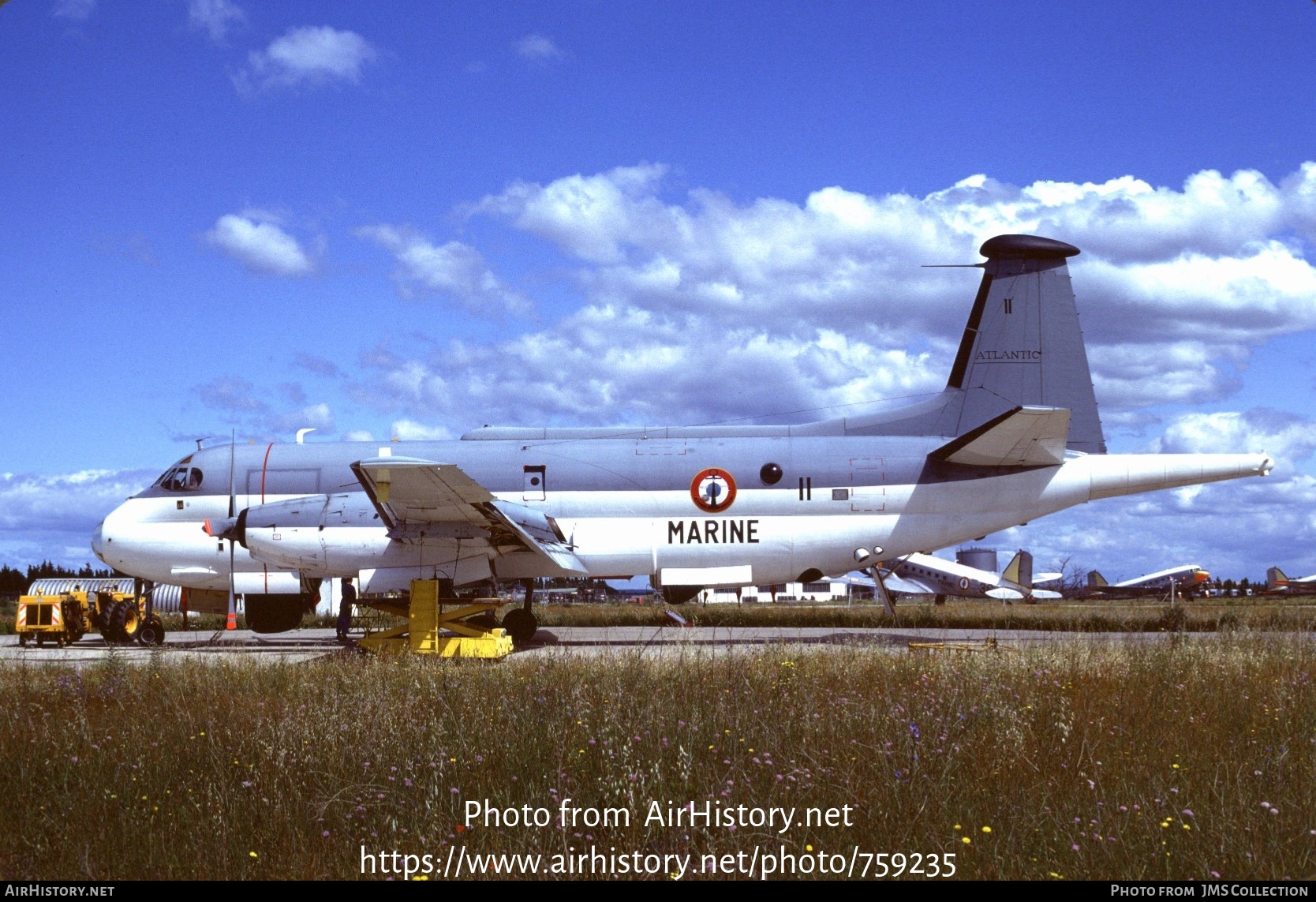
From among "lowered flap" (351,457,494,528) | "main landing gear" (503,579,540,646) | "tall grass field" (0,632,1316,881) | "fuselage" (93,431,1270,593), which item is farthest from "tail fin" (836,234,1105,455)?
"tall grass field" (0,632,1316,881)

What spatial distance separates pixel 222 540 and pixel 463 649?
835 cm

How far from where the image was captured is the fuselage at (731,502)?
66.7 feet

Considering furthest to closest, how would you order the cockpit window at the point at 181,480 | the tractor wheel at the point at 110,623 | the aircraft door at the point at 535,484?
the tractor wheel at the point at 110,623
the cockpit window at the point at 181,480
the aircraft door at the point at 535,484

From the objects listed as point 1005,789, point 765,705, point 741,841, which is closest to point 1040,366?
point 765,705

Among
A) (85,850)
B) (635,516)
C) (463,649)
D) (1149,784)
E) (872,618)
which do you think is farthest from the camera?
(872,618)

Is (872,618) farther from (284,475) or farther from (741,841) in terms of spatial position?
(741,841)

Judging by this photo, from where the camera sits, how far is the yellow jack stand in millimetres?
16969

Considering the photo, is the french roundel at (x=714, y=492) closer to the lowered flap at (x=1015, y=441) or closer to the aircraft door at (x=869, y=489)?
the aircraft door at (x=869, y=489)

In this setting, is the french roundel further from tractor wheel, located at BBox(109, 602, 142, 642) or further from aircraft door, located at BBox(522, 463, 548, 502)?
tractor wheel, located at BBox(109, 602, 142, 642)

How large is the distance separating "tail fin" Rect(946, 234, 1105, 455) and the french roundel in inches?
200

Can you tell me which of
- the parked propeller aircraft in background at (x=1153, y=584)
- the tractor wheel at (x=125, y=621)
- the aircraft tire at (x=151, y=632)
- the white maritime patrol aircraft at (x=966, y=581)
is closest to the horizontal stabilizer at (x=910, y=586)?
the white maritime patrol aircraft at (x=966, y=581)

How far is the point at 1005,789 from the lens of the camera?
6902 mm

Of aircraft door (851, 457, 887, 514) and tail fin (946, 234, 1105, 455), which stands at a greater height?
tail fin (946, 234, 1105, 455)

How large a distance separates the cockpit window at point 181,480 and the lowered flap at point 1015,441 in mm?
16043
